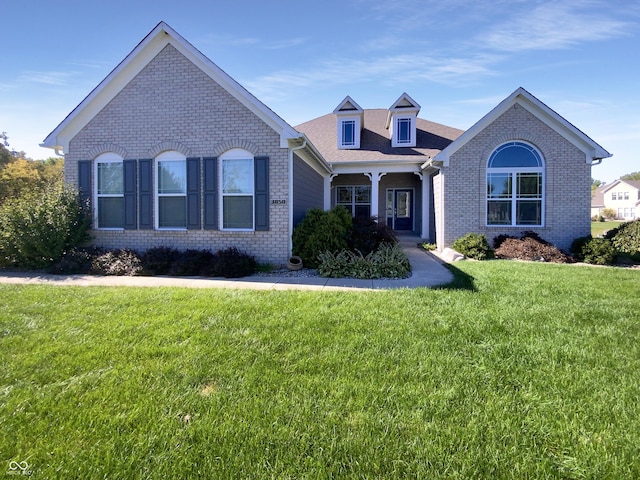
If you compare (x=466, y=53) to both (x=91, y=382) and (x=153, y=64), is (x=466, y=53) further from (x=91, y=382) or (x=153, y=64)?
(x=91, y=382)

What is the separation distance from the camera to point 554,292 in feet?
21.1

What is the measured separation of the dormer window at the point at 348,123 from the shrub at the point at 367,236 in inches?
286

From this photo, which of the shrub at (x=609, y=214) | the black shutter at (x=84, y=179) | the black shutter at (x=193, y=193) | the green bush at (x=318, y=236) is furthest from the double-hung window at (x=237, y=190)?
the shrub at (x=609, y=214)

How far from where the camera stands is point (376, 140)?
17.5 metres

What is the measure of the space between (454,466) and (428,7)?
10332 mm

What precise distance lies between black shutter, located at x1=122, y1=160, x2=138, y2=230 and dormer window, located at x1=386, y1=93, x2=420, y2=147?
1160cm

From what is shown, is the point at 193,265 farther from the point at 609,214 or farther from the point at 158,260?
the point at 609,214

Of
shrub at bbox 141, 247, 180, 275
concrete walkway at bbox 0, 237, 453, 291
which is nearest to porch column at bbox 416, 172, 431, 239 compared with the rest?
concrete walkway at bbox 0, 237, 453, 291

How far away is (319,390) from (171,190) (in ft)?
27.9

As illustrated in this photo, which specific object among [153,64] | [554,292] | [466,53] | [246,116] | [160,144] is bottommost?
[554,292]

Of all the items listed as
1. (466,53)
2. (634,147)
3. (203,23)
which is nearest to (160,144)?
(203,23)

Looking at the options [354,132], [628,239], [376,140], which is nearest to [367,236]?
[354,132]

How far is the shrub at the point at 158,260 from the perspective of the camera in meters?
8.61

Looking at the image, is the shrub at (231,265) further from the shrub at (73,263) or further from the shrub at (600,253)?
the shrub at (600,253)
